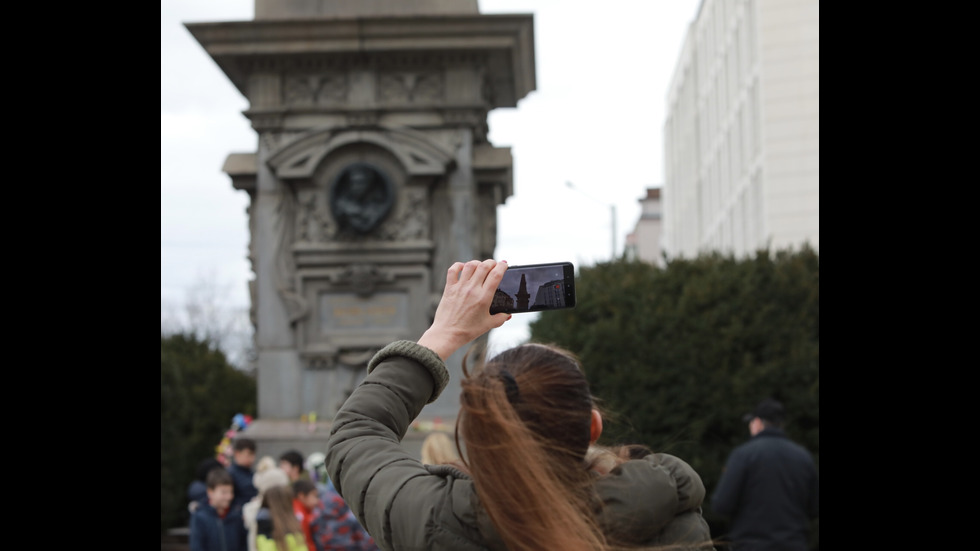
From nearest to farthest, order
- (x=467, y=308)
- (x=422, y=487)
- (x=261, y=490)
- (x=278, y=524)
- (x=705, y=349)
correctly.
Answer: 1. (x=422, y=487)
2. (x=467, y=308)
3. (x=278, y=524)
4. (x=261, y=490)
5. (x=705, y=349)

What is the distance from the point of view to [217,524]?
696 cm

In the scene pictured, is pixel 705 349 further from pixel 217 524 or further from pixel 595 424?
pixel 595 424

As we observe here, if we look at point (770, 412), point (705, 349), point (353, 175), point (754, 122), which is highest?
point (754, 122)

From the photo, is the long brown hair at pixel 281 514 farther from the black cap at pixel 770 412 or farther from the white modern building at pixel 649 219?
the white modern building at pixel 649 219

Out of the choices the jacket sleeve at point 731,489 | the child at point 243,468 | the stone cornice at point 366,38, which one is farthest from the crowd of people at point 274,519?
A: the stone cornice at point 366,38

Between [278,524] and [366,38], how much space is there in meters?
5.81

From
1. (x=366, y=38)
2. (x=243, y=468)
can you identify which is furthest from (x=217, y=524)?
(x=366, y=38)

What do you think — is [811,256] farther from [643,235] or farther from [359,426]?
[643,235]

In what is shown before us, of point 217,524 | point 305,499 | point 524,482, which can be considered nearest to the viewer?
point 524,482

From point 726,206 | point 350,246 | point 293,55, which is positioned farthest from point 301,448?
point 726,206

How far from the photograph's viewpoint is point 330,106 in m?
11.1

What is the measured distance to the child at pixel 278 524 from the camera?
6434 mm
